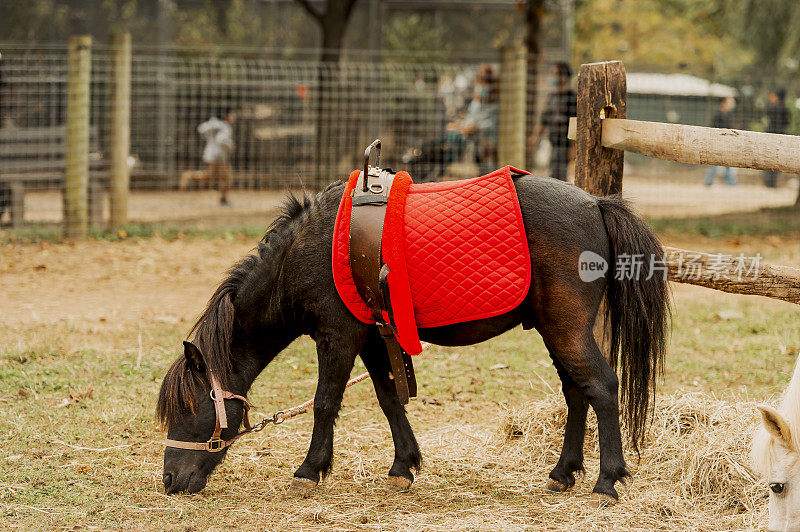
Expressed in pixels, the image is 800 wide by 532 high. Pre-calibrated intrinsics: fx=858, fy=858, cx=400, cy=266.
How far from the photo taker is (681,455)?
4.00m

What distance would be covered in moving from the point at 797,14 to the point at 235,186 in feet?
30.3

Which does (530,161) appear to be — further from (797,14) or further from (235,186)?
(797,14)

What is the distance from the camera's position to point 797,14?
13625 mm

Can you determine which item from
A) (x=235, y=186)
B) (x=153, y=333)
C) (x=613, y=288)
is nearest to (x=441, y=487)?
(x=613, y=288)

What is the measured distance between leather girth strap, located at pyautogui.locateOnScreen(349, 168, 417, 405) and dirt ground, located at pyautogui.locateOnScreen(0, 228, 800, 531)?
653 millimetres

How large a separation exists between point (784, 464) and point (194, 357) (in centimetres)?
236

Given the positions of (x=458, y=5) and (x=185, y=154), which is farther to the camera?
(x=458, y=5)

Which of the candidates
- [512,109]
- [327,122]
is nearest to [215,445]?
[512,109]

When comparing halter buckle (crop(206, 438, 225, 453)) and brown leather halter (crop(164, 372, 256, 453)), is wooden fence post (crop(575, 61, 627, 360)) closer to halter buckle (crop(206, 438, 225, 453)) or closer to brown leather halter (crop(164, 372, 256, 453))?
brown leather halter (crop(164, 372, 256, 453))

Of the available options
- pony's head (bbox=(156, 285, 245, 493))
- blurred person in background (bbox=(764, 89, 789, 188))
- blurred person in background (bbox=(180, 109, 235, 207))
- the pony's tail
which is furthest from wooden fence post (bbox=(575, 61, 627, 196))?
blurred person in background (bbox=(764, 89, 789, 188))

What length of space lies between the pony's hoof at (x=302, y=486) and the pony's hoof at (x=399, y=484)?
37 cm

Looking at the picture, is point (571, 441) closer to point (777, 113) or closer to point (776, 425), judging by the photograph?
point (776, 425)

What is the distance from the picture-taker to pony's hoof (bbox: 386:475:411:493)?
13.1 ft

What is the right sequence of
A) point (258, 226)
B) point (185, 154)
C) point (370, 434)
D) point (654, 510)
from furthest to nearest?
point (185, 154), point (258, 226), point (370, 434), point (654, 510)
